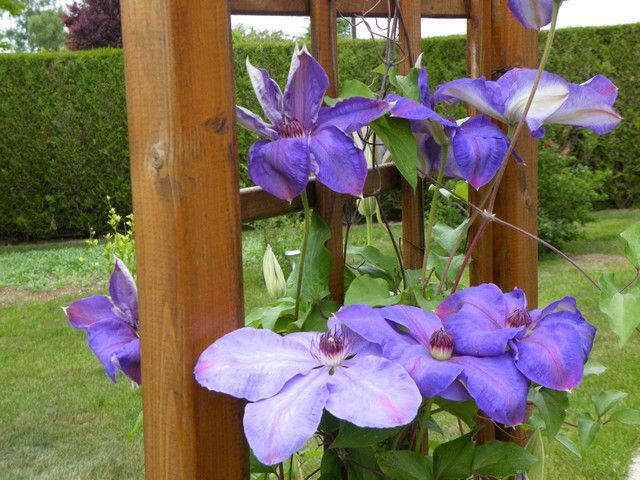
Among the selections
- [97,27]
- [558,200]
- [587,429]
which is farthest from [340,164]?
[97,27]

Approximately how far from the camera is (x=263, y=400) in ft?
2.28

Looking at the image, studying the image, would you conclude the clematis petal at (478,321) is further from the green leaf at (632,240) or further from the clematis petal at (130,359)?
the clematis petal at (130,359)

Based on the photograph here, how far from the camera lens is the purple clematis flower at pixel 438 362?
732 mm

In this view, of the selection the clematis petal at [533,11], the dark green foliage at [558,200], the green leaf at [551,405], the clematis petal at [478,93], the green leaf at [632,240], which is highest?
the clematis petal at [533,11]

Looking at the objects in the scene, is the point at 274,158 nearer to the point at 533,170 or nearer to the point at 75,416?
the point at 533,170

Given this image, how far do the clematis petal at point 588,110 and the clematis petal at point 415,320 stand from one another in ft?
0.96

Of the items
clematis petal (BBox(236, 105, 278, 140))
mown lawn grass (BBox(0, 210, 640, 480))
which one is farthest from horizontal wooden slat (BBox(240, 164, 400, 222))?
mown lawn grass (BBox(0, 210, 640, 480))

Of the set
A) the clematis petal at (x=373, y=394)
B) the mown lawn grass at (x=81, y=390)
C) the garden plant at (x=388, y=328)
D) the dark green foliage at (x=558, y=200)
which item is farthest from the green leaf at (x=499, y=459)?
the dark green foliage at (x=558, y=200)

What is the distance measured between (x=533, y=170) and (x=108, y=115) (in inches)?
327

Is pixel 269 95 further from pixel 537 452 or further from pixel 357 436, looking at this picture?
pixel 537 452

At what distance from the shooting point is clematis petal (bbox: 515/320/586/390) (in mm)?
759

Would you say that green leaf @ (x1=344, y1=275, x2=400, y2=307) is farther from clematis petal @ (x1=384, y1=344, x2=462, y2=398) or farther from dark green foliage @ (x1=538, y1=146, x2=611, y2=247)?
dark green foliage @ (x1=538, y1=146, x2=611, y2=247)

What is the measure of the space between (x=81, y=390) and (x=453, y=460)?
3.23 metres

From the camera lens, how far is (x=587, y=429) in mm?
1176
